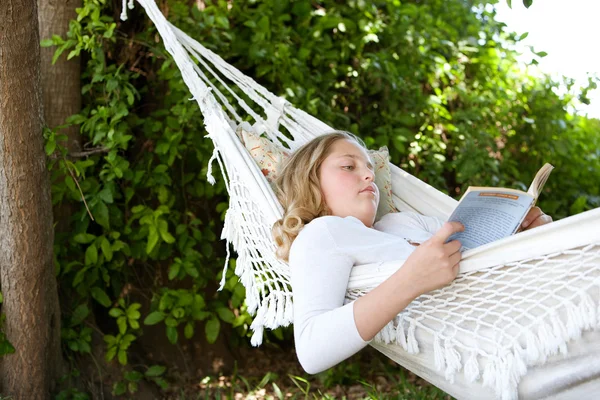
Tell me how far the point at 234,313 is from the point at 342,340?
1.66m

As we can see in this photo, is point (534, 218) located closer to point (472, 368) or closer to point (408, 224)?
point (408, 224)

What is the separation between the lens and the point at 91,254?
2.60 m

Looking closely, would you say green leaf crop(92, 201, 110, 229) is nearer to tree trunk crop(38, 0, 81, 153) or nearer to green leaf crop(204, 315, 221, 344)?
tree trunk crop(38, 0, 81, 153)

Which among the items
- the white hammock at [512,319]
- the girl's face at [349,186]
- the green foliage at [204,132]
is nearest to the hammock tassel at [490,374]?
the white hammock at [512,319]

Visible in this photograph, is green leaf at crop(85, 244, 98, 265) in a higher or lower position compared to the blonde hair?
lower

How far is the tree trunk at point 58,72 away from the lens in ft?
8.61

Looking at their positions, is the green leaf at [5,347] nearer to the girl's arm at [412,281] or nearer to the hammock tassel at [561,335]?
the girl's arm at [412,281]

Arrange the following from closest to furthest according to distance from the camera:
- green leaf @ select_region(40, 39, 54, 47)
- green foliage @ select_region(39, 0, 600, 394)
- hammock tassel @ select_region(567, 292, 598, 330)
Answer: hammock tassel @ select_region(567, 292, 598, 330) < green leaf @ select_region(40, 39, 54, 47) < green foliage @ select_region(39, 0, 600, 394)

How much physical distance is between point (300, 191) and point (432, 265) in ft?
1.86

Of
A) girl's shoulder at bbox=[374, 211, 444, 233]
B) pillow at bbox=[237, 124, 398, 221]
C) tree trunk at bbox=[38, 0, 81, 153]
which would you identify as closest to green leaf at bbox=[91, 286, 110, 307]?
tree trunk at bbox=[38, 0, 81, 153]

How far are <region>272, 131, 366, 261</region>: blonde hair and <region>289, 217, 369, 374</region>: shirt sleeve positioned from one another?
5.9 inches

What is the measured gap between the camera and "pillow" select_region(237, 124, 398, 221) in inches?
83.1

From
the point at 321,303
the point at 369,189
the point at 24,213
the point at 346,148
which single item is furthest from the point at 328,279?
the point at 24,213

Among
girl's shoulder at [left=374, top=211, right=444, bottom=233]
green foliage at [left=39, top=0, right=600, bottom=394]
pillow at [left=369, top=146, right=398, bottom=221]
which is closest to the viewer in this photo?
girl's shoulder at [left=374, top=211, right=444, bottom=233]
